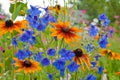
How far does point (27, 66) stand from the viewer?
2.13 metres

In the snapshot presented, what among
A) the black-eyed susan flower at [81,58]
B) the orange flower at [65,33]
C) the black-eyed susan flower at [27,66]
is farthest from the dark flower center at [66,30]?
the black-eyed susan flower at [27,66]

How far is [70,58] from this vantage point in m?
2.10

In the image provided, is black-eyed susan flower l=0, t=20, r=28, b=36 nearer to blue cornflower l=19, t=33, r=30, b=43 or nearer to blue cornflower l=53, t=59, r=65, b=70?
blue cornflower l=19, t=33, r=30, b=43

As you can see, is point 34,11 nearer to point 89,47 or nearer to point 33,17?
point 33,17

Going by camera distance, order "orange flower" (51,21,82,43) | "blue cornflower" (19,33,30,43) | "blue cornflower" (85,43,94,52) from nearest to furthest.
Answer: "orange flower" (51,21,82,43) < "blue cornflower" (19,33,30,43) < "blue cornflower" (85,43,94,52)

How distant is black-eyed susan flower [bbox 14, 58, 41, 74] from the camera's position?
210 centimetres

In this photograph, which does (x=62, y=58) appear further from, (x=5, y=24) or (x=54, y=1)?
(x=54, y=1)

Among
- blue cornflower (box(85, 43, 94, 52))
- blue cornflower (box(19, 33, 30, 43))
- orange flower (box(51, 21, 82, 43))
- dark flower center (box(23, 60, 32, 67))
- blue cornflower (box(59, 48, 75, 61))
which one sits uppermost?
orange flower (box(51, 21, 82, 43))

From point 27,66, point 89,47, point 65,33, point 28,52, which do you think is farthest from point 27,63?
point 89,47

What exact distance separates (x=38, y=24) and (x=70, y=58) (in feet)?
0.86

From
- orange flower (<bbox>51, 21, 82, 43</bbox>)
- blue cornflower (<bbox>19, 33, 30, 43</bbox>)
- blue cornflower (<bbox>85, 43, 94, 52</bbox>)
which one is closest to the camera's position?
orange flower (<bbox>51, 21, 82, 43</bbox>)

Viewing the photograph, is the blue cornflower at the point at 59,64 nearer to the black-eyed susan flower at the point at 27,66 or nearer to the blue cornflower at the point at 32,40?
the black-eyed susan flower at the point at 27,66

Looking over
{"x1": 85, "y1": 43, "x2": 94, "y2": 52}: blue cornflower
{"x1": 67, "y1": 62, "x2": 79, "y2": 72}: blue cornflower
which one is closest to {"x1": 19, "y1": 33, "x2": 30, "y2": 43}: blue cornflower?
{"x1": 67, "y1": 62, "x2": 79, "y2": 72}: blue cornflower

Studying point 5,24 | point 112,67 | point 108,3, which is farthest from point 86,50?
point 108,3
